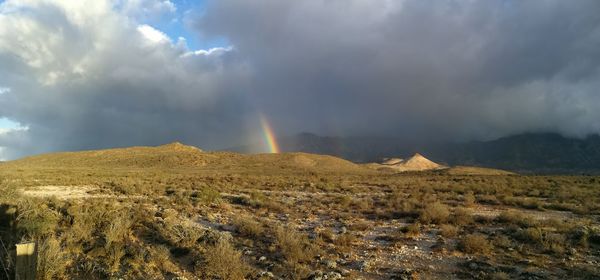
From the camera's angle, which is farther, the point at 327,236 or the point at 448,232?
the point at 448,232

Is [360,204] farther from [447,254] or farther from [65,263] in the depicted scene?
[65,263]

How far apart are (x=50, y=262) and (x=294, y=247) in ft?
20.8

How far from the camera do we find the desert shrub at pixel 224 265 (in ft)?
34.1

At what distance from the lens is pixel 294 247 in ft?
40.8

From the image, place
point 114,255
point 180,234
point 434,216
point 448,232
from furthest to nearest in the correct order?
point 434,216 < point 448,232 < point 180,234 < point 114,255

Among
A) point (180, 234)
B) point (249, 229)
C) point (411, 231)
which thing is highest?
point (180, 234)

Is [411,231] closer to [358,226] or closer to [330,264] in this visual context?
[358,226]

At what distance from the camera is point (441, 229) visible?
55.2ft

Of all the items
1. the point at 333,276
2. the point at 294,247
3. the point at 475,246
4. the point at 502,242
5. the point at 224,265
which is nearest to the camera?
the point at 333,276

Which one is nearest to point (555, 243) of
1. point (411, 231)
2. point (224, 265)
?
point (411, 231)

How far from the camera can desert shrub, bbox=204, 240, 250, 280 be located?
10.4 m

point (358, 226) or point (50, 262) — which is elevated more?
point (50, 262)

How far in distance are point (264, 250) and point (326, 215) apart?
8.92 m

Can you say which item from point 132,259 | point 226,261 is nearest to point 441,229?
point 226,261
